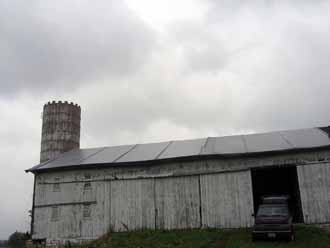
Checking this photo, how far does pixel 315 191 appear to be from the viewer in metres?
21.8

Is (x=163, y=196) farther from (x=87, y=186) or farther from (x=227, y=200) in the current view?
(x=87, y=186)

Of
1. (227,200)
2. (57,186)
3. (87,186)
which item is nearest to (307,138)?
(227,200)

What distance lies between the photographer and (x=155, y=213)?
23.1m

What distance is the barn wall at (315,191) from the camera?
2142cm

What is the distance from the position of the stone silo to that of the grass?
15.4m

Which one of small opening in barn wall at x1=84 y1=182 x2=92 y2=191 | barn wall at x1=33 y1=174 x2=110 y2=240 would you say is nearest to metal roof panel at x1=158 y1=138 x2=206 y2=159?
barn wall at x1=33 y1=174 x2=110 y2=240

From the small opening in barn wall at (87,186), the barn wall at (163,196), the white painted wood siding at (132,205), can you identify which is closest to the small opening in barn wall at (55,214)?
the barn wall at (163,196)

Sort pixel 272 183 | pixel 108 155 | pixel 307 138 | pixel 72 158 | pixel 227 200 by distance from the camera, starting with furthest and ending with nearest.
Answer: pixel 272 183 < pixel 72 158 < pixel 108 155 < pixel 307 138 < pixel 227 200

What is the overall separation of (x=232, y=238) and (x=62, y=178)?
11.4 m

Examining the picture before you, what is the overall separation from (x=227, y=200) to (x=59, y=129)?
19.4 metres

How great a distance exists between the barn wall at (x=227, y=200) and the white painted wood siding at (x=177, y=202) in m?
0.51

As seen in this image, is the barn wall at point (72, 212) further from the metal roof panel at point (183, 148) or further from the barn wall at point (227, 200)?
the barn wall at point (227, 200)

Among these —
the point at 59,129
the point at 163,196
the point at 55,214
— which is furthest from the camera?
the point at 59,129

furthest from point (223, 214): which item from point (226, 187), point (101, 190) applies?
point (101, 190)
